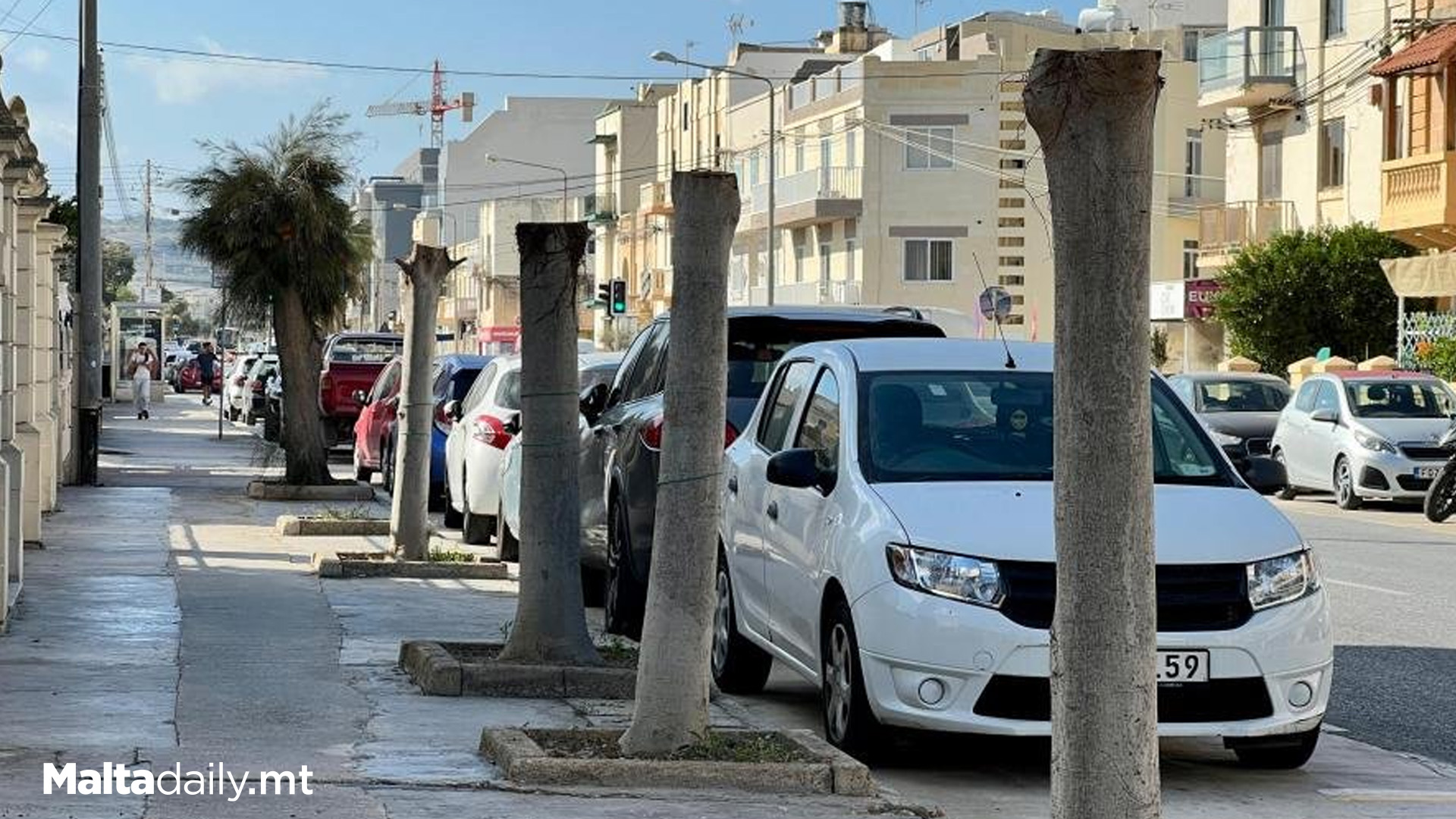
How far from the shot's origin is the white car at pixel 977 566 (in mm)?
9102

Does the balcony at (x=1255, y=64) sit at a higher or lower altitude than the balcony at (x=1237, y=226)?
higher

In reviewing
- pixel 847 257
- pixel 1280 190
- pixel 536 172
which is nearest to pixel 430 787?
pixel 1280 190

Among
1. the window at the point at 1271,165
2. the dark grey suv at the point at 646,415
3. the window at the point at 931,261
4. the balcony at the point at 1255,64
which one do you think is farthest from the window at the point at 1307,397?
the window at the point at 931,261

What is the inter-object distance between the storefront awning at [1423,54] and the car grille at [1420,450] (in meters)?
13.5

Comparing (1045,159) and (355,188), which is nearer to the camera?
(1045,159)

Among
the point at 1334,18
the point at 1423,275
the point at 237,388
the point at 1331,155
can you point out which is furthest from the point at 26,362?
the point at 237,388

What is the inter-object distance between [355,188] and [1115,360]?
2400 centimetres

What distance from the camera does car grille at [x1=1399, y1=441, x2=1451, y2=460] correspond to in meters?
28.9

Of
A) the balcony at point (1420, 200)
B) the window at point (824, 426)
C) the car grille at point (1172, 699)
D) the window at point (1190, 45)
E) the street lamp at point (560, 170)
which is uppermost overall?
the window at point (1190, 45)

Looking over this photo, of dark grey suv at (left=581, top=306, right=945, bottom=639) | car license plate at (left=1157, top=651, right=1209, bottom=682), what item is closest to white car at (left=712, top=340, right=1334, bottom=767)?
car license plate at (left=1157, top=651, right=1209, bottom=682)

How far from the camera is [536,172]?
136m

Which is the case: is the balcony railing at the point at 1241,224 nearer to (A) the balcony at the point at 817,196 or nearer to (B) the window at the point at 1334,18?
(B) the window at the point at 1334,18

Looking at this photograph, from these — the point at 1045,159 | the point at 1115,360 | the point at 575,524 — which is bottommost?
the point at 575,524

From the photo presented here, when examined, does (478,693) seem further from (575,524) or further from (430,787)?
(430,787)
